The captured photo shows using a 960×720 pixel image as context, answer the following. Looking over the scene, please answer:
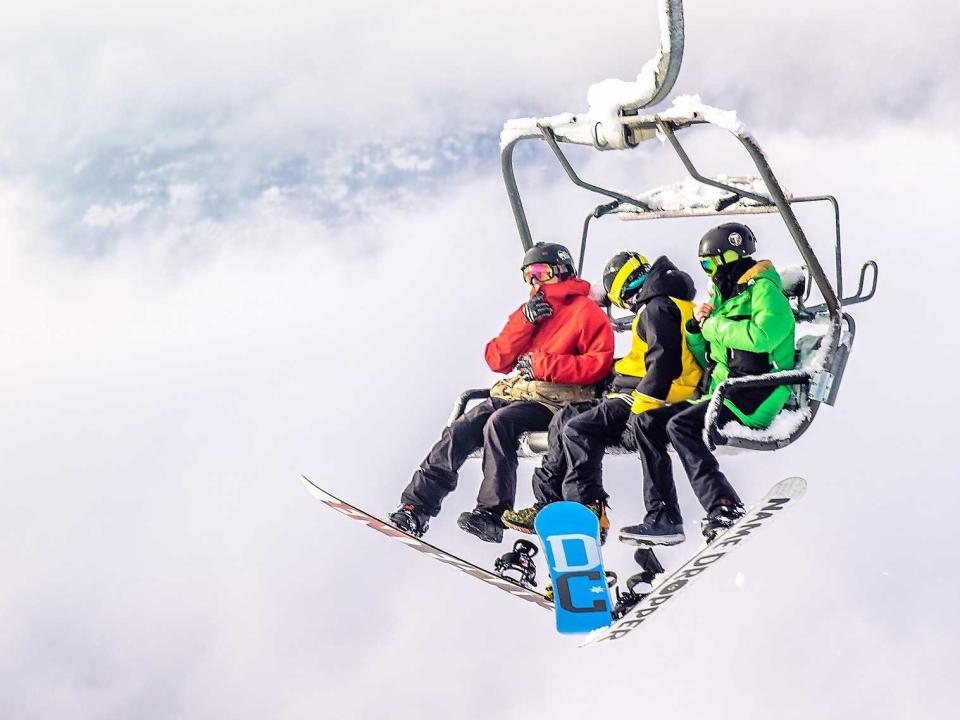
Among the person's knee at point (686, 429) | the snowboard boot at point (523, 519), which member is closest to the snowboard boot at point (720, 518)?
the person's knee at point (686, 429)

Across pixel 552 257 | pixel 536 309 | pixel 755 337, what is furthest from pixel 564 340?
pixel 755 337

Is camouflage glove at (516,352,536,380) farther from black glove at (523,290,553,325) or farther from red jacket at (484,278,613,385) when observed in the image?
black glove at (523,290,553,325)

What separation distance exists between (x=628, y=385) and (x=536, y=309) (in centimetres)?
73

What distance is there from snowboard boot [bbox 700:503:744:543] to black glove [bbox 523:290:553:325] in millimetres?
1561

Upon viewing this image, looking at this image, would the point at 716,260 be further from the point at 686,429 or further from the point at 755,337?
the point at 686,429

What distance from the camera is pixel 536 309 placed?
8430 millimetres

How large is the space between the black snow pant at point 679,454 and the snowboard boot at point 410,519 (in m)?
1.49

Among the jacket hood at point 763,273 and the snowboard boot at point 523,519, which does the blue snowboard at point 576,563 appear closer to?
the snowboard boot at point 523,519

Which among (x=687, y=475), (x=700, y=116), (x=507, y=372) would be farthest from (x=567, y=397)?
(x=700, y=116)

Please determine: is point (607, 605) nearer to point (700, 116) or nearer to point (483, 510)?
point (483, 510)

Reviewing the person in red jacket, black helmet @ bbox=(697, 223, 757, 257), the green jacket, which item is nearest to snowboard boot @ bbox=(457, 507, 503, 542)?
the person in red jacket

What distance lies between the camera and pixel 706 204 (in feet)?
28.3

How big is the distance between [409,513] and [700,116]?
2927 mm

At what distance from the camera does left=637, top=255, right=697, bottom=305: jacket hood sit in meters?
8.00
